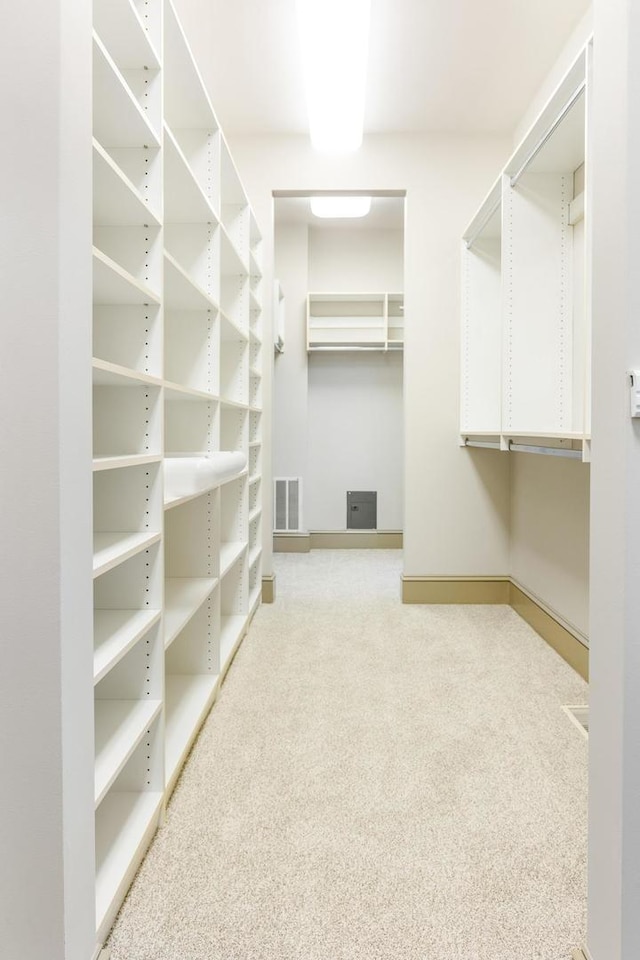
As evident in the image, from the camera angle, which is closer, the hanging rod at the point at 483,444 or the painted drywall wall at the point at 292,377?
the hanging rod at the point at 483,444

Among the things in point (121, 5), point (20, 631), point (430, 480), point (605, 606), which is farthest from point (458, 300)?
point (20, 631)

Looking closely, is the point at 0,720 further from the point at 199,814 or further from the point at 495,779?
the point at 495,779

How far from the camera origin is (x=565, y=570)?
255 cm

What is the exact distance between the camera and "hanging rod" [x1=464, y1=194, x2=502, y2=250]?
2.60 meters

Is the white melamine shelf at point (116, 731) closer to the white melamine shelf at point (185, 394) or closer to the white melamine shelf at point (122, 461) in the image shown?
the white melamine shelf at point (122, 461)

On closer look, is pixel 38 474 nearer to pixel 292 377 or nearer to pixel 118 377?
pixel 118 377

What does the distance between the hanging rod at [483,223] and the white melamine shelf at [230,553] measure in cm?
194

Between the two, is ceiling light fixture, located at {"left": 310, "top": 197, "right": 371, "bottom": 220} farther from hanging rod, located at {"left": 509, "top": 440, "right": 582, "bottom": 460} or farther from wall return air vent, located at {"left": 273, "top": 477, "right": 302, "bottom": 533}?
hanging rod, located at {"left": 509, "top": 440, "right": 582, "bottom": 460}

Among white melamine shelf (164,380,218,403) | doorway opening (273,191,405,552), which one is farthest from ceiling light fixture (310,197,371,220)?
white melamine shelf (164,380,218,403)

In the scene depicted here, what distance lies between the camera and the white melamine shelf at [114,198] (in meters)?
1.08

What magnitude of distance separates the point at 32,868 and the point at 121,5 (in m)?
1.57

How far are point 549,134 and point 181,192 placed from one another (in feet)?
4.07

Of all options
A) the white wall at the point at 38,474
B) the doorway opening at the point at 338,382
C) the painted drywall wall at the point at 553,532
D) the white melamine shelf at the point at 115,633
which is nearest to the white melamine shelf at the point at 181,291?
the white wall at the point at 38,474

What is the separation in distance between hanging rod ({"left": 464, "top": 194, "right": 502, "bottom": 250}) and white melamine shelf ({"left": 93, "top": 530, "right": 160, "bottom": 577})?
2158 millimetres
